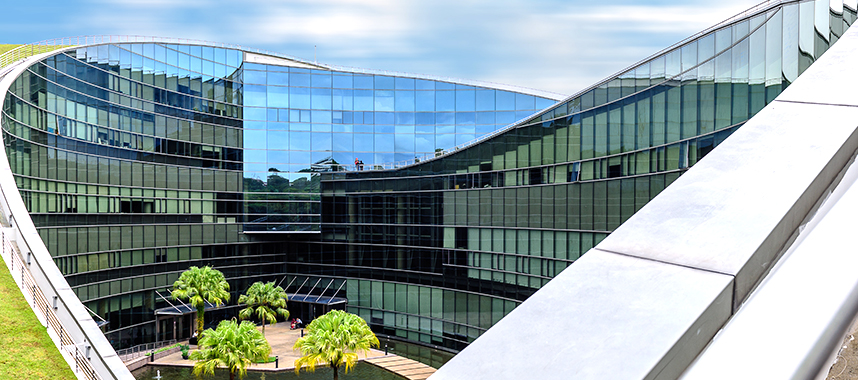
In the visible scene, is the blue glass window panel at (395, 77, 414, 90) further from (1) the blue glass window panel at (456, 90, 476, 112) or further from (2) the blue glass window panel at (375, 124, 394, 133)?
(1) the blue glass window panel at (456, 90, 476, 112)

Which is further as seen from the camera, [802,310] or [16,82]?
[16,82]

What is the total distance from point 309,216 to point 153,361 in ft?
56.3

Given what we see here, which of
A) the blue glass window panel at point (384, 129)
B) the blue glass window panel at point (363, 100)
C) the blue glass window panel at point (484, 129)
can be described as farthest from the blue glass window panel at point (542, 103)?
the blue glass window panel at point (363, 100)

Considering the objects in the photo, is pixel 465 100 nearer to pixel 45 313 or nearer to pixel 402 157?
pixel 402 157

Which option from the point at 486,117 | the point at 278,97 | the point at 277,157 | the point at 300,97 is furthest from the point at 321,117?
the point at 486,117

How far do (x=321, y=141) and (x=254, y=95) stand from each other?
286 inches

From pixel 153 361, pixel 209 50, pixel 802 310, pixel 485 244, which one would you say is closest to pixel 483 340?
pixel 802 310

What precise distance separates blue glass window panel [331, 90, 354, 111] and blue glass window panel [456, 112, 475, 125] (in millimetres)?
9805

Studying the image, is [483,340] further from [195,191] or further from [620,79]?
[195,191]

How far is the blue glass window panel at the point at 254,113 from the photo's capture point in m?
52.5

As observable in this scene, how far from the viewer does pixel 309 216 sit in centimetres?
5225

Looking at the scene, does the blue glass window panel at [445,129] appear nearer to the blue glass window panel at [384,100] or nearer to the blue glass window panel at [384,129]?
the blue glass window panel at [384,129]

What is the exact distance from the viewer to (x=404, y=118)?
53.2m

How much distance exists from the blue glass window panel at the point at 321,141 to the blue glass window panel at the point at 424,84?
9.24 meters
